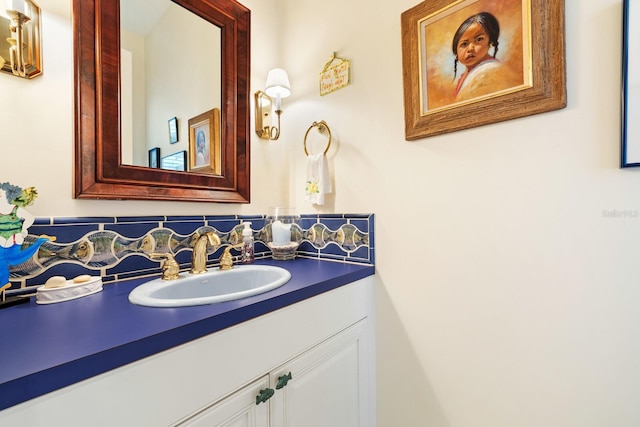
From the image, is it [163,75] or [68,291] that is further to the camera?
[163,75]

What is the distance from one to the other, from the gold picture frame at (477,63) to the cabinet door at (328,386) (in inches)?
31.0

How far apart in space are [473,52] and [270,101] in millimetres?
879

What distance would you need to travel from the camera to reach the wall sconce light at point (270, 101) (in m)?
1.28

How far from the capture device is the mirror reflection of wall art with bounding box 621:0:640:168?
0.63m

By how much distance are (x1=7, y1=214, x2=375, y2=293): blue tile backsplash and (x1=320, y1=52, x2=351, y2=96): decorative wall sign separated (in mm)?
571

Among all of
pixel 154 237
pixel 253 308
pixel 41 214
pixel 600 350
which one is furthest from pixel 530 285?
pixel 41 214

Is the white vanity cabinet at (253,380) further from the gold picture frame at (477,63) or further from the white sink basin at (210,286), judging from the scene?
the gold picture frame at (477,63)

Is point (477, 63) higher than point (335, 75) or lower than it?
lower

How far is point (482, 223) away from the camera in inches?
33.9

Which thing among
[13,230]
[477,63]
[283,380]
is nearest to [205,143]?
[13,230]

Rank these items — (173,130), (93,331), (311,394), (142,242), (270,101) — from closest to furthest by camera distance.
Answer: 1. (93,331)
2. (311,394)
3. (142,242)
4. (173,130)
5. (270,101)

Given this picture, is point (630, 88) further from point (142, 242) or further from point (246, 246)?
point (142, 242)

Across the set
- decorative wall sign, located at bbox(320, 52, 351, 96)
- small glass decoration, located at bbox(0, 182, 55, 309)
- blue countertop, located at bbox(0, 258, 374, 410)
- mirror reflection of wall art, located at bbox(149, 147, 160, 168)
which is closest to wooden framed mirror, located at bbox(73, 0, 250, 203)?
mirror reflection of wall art, located at bbox(149, 147, 160, 168)

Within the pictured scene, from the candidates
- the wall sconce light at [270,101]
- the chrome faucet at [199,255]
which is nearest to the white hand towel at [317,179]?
the wall sconce light at [270,101]
